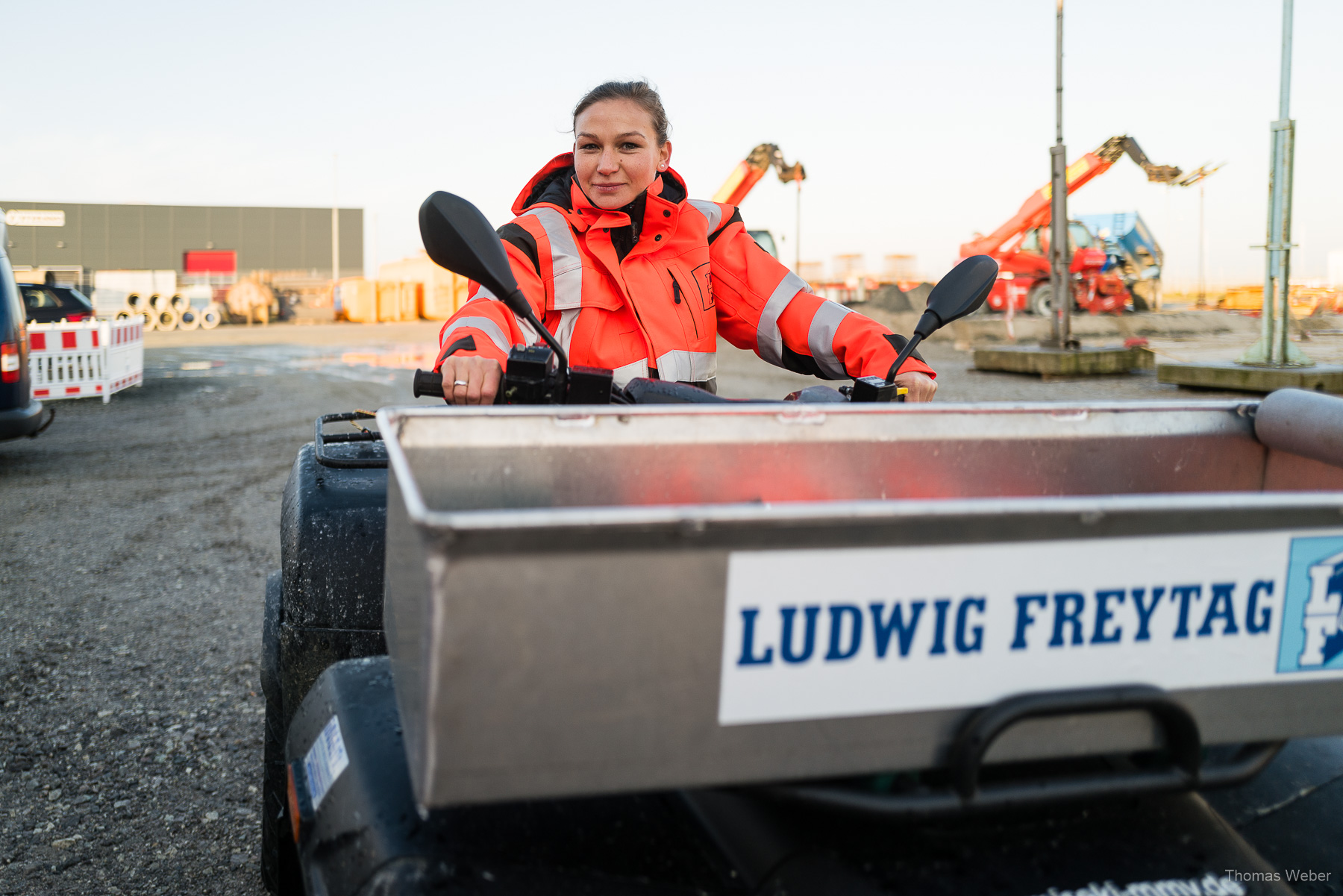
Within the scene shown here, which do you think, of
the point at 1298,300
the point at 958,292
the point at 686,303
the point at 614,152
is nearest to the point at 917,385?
the point at 958,292

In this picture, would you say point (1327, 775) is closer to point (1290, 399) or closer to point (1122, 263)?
point (1290, 399)

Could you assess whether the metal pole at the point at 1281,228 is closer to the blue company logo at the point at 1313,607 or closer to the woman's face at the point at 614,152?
the woman's face at the point at 614,152

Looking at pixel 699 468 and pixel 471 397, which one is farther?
pixel 471 397

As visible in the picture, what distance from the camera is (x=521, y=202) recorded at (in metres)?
2.80

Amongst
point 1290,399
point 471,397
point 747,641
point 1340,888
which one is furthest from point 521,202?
point 1340,888

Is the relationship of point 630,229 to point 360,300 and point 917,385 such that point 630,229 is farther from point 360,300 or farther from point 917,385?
point 360,300

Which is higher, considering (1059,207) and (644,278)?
(1059,207)

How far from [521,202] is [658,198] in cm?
37

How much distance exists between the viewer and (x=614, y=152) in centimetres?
271

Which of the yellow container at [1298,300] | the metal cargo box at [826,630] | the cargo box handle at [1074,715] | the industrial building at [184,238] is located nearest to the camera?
the metal cargo box at [826,630]

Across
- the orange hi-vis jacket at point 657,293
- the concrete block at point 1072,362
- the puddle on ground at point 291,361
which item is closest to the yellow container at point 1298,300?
the concrete block at point 1072,362

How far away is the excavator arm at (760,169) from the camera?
1906cm

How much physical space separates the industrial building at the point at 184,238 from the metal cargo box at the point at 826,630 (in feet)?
186

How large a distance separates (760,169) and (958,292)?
18003 mm
